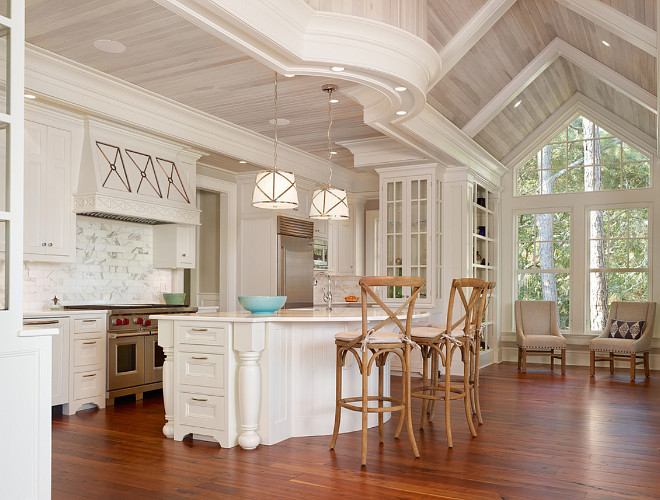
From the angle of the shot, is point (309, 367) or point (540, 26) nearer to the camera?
point (309, 367)

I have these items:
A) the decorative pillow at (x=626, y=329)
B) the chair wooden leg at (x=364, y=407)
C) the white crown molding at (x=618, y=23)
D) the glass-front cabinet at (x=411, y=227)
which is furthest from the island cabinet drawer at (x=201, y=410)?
the decorative pillow at (x=626, y=329)

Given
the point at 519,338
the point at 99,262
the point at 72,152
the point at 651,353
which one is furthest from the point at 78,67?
the point at 651,353

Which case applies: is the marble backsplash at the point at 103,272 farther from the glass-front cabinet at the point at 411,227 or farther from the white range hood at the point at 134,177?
the glass-front cabinet at the point at 411,227

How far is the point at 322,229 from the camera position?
8.54 m

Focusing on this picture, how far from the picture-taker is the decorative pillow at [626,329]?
7.47m

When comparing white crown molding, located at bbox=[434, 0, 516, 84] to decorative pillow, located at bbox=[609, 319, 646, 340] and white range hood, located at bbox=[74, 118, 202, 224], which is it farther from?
decorative pillow, located at bbox=[609, 319, 646, 340]

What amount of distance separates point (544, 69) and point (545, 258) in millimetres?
2664

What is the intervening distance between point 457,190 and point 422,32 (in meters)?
2.81

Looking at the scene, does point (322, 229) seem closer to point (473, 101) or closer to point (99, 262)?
point (473, 101)

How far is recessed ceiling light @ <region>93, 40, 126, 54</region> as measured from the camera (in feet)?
14.7

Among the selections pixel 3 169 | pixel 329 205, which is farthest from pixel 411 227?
pixel 3 169

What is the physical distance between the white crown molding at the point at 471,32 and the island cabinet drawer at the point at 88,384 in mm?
3777

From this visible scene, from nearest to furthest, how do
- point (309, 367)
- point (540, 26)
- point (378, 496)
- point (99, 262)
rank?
point (378, 496) → point (309, 367) → point (99, 262) → point (540, 26)

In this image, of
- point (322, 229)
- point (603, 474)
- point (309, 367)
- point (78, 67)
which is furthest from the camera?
point (322, 229)
